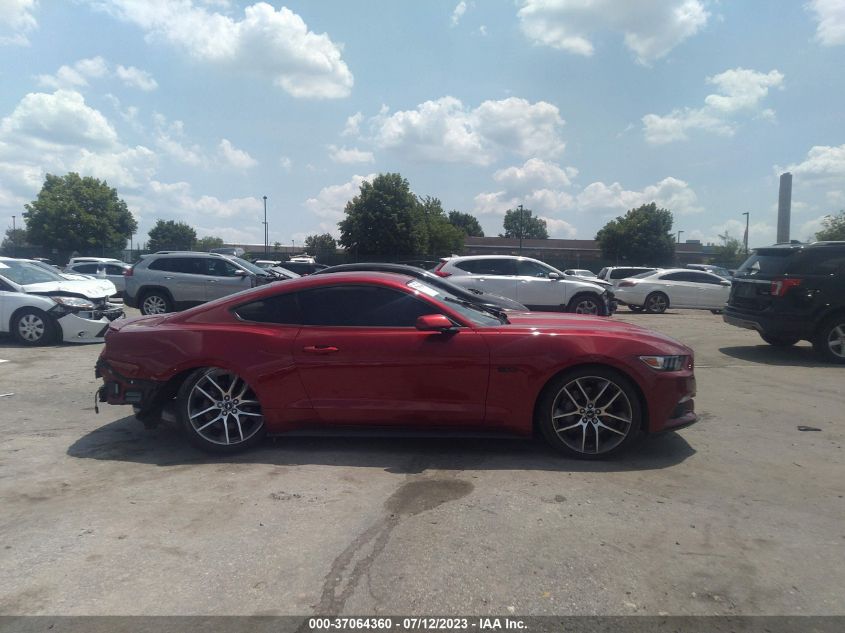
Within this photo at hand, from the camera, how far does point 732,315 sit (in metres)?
10.5

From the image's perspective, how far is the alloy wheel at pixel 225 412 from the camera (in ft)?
16.4

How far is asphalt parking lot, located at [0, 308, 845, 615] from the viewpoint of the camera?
296cm

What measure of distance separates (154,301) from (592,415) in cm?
1298

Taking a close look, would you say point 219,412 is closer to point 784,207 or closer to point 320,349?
point 320,349

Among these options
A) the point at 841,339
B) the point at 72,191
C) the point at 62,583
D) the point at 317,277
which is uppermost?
the point at 72,191

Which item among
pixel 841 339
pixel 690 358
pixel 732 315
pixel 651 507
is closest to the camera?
pixel 651 507

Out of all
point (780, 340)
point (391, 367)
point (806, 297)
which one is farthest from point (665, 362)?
point (780, 340)

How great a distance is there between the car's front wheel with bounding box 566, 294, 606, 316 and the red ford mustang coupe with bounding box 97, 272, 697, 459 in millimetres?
10170

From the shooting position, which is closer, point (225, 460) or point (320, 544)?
point (320, 544)

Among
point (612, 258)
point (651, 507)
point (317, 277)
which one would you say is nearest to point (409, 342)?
point (317, 277)

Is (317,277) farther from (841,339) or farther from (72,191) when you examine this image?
(72,191)

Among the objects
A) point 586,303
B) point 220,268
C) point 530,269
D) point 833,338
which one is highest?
point 530,269

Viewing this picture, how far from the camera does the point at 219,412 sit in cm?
500

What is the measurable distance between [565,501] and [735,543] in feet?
3.21
